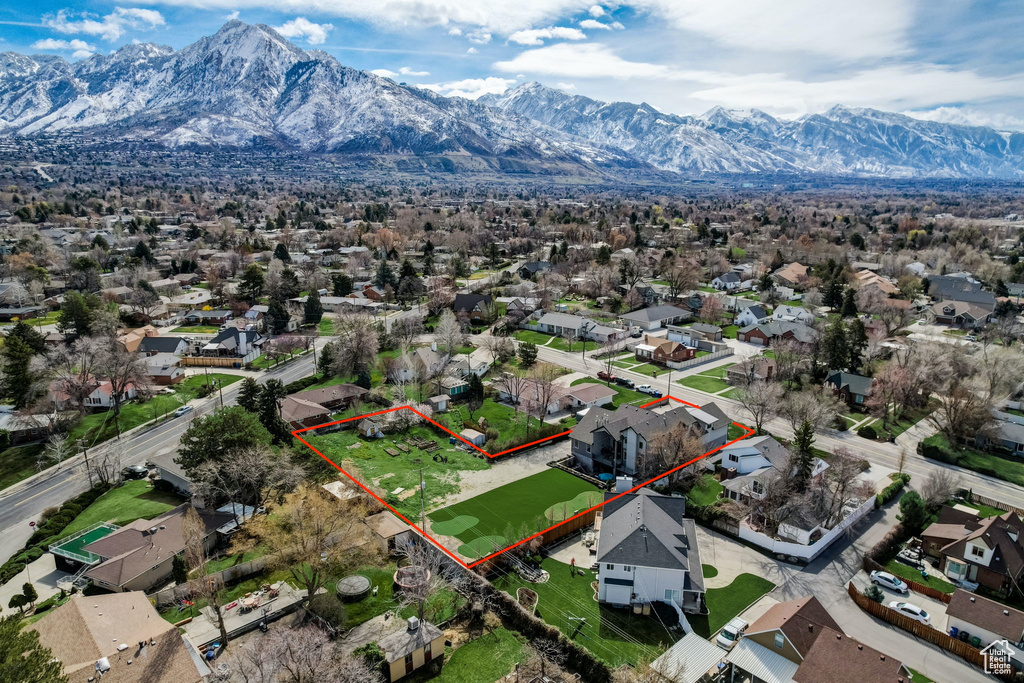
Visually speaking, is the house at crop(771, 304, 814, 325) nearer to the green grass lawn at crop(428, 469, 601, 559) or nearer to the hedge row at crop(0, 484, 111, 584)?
the green grass lawn at crop(428, 469, 601, 559)

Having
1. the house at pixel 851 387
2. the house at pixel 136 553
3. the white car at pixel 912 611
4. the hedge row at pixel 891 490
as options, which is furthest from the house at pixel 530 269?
the white car at pixel 912 611

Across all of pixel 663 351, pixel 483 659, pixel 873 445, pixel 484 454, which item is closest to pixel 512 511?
pixel 484 454

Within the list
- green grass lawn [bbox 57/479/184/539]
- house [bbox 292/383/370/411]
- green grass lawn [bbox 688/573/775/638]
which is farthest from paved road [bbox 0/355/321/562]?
green grass lawn [bbox 688/573/775/638]

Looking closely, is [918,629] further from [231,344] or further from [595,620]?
[231,344]

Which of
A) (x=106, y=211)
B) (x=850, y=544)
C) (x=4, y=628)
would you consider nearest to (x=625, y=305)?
(x=850, y=544)

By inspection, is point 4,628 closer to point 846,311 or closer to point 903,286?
point 846,311

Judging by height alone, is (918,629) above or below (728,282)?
below
